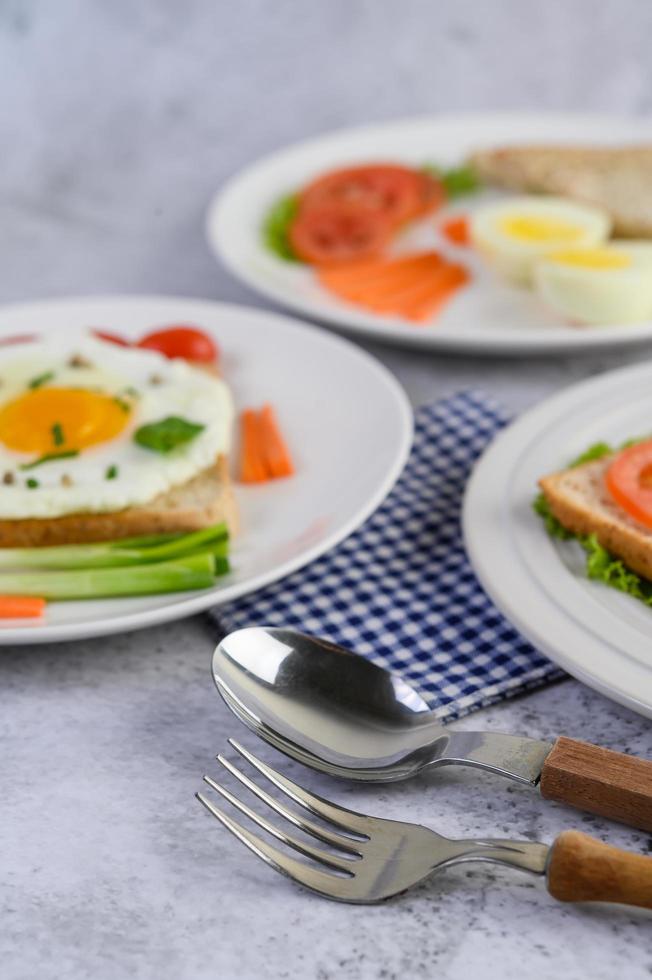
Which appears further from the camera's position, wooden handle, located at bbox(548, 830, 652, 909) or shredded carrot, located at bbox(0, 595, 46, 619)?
shredded carrot, located at bbox(0, 595, 46, 619)

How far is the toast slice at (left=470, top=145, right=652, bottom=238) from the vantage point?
5723 millimetres

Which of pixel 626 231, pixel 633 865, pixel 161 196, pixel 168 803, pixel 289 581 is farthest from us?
pixel 161 196

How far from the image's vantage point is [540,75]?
7.82m

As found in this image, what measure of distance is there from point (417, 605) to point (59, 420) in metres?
1.22

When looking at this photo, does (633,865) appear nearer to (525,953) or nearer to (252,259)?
(525,953)

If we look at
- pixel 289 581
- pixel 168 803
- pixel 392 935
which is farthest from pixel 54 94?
pixel 392 935

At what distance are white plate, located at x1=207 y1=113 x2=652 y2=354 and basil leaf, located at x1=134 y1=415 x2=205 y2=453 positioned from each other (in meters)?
1.26

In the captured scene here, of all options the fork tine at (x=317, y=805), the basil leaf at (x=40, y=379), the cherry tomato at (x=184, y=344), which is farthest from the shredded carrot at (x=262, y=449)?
the fork tine at (x=317, y=805)

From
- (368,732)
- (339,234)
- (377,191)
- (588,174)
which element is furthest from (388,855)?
(588,174)

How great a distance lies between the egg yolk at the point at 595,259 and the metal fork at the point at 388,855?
293 cm

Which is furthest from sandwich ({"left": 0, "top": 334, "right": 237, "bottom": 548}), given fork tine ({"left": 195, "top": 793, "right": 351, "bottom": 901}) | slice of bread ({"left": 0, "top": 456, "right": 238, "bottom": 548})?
fork tine ({"left": 195, "top": 793, "right": 351, "bottom": 901})

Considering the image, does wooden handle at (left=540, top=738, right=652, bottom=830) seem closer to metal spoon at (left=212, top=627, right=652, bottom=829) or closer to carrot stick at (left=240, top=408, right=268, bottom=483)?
metal spoon at (left=212, top=627, right=652, bottom=829)

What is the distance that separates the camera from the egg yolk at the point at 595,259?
4.71m

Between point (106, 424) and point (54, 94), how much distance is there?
15.9 feet
